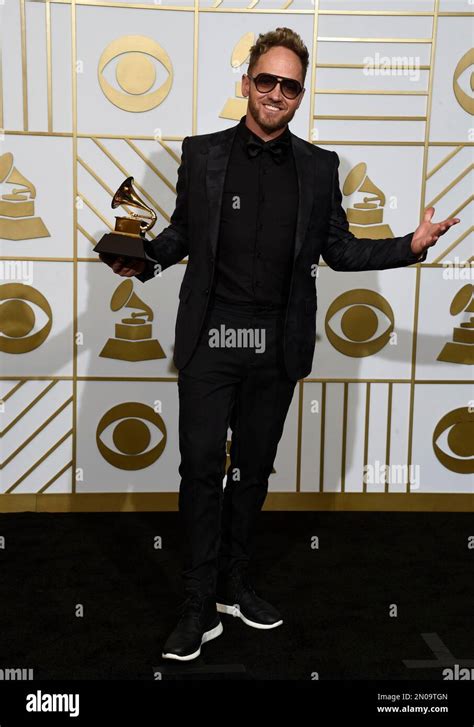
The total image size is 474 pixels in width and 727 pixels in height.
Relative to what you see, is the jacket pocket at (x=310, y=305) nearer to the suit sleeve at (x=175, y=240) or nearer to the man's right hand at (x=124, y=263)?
the suit sleeve at (x=175, y=240)

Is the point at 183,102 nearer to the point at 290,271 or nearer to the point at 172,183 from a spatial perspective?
the point at 172,183

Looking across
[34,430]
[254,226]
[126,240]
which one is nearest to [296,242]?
[254,226]

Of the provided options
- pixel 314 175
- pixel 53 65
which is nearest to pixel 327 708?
pixel 314 175

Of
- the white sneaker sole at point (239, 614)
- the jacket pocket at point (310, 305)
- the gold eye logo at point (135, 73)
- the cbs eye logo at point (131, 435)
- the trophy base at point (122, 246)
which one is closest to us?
the trophy base at point (122, 246)

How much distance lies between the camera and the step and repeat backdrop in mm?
3398

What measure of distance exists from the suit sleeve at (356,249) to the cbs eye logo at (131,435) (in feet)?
4.32

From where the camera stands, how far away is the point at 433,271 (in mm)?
3654

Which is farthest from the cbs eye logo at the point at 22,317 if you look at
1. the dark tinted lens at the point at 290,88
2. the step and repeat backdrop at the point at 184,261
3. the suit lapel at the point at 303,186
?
the dark tinted lens at the point at 290,88

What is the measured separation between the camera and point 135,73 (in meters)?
3.41

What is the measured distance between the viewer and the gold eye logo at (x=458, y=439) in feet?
12.4

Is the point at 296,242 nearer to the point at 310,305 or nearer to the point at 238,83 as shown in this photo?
the point at 310,305

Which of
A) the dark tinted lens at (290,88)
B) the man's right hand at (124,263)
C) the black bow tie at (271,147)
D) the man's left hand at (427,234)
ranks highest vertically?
the dark tinted lens at (290,88)

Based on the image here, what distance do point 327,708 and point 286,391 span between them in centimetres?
92

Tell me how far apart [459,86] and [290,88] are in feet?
4.76
